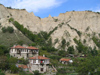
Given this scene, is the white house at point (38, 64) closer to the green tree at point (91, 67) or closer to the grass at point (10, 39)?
the green tree at point (91, 67)

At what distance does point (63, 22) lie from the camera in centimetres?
8800

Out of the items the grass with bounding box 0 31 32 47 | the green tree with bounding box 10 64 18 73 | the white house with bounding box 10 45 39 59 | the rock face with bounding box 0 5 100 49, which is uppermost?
the rock face with bounding box 0 5 100 49

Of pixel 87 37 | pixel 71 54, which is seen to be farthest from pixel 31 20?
pixel 71 54

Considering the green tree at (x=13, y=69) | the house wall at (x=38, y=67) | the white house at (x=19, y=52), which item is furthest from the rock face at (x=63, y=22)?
the green tree at (x=13, y=69)

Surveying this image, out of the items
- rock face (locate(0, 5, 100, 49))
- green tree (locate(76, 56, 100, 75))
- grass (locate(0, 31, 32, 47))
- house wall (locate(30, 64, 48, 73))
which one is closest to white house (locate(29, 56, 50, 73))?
house wall (locate(30, 64, 48, 73))

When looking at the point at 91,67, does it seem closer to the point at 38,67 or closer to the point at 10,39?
the point at 38,67

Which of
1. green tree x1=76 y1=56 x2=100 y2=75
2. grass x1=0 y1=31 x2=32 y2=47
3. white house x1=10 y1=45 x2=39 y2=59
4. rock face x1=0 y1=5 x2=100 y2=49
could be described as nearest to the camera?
green tree x1=76 y1=56 x2=100 y2=75

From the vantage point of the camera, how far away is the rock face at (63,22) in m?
75.6

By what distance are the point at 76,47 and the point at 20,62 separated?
105 feet

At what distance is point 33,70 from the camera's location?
33281 millimetres

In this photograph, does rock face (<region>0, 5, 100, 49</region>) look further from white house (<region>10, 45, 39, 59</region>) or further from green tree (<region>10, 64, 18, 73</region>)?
green tree (<region>10, 64, 18, 73</region>)

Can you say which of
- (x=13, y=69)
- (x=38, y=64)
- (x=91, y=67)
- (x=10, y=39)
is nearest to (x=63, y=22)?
(x=10, y=39)

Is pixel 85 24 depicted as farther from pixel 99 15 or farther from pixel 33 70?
pixel 33 70

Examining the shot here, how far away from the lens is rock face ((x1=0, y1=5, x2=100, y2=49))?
75.6 m
